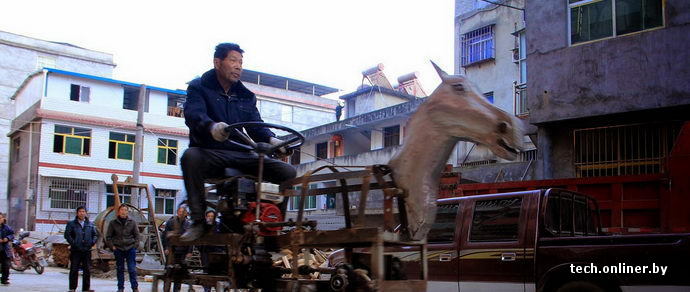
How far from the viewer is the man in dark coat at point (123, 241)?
35.6ft

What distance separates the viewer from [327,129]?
33.9 m

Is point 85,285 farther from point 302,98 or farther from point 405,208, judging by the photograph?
point 302,98

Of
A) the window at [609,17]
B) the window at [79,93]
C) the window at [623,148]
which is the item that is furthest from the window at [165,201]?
the window at [609,17]

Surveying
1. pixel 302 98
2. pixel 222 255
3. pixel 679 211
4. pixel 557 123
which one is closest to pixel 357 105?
pixel 302 98

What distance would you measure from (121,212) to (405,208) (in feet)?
27.0

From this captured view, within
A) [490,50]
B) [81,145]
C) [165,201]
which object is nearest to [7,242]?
[490,50]

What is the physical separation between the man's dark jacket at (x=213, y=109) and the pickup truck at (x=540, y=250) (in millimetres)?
2005

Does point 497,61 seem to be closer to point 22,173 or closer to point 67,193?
point 67,193

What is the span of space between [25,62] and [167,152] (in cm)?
1272

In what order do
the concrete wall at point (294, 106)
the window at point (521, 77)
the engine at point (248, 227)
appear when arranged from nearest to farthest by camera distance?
the engine at point (248, 227), the window at point (521, 77), the concrete wall at point (294, 106)

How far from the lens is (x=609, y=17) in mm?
13953

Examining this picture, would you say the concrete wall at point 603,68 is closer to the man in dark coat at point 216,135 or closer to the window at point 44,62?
the man in dark coat at point 216,135

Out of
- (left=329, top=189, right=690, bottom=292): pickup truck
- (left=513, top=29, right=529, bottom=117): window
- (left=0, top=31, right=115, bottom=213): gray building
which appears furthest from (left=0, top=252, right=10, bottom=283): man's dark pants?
(left=0, top=31, right=115, bottom=213): gray building

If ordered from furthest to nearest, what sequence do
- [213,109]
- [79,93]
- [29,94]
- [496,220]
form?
[29,94] < [79,93] < [496,220] < [213,109]
